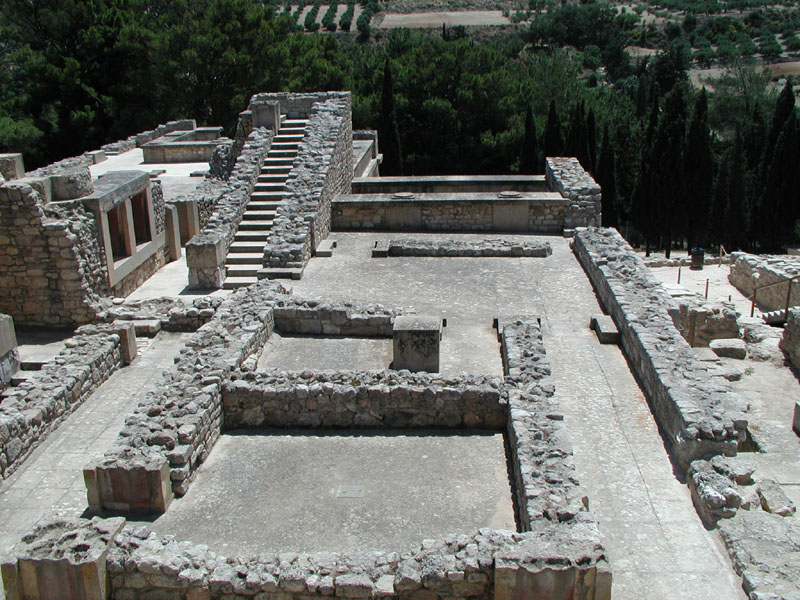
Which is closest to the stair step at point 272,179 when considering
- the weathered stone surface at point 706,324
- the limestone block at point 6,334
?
the limestone block at point 6,334

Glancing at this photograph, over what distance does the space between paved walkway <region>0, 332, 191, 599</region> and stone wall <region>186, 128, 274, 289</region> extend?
2.48m

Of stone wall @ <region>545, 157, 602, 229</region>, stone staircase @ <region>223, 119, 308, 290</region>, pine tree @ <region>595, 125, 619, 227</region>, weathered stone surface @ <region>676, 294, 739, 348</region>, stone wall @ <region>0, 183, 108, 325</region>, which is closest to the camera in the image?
stone wall @ <region>0, 183, 108, 325</region>

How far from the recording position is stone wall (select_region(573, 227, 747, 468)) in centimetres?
764

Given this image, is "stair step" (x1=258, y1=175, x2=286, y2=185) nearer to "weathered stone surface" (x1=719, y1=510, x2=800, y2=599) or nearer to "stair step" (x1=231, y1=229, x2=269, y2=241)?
"stair step" (x1=231, y1=229, x2=269, y2=241)

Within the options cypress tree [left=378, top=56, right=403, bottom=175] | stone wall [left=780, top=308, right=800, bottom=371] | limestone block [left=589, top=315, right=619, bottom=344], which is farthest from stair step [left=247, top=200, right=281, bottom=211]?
cypress tree [left=378, top=56, right=403, bottom=175]

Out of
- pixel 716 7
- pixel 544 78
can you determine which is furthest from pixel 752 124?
pixel 716 7

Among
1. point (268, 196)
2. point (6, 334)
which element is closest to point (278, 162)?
point (268, 196)

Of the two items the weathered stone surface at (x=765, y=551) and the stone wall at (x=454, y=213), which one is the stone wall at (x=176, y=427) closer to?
the weathered stone surface at (x=765, y=551)

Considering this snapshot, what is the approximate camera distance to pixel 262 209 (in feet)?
51.9

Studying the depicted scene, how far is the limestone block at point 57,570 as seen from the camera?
578cm

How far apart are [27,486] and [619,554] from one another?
240 inches

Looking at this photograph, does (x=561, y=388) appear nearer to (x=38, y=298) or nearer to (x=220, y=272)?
(x=220, y=272)

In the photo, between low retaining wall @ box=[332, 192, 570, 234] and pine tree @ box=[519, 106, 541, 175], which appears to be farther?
pine tree @ box=[519, 106, 541, 175]

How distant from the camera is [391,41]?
132 feet
